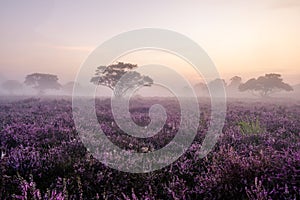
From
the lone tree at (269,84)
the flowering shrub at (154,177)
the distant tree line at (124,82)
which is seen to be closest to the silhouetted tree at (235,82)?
the distant tree line at (124,82)

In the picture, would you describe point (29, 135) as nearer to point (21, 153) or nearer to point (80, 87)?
point (21, 153)

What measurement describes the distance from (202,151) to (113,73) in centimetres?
3142

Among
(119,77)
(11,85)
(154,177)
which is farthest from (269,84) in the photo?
(11,85)

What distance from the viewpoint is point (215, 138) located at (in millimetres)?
6691

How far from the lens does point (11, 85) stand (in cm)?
15175

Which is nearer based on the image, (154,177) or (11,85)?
(154,177)

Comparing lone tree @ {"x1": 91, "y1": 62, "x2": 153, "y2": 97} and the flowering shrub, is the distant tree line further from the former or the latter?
the flowering shrub

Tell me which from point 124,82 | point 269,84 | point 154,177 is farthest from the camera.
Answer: point 269,84

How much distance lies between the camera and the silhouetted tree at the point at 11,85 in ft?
490

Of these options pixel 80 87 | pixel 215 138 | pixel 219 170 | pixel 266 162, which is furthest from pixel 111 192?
pixel 80 87

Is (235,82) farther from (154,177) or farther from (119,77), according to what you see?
(154,177)

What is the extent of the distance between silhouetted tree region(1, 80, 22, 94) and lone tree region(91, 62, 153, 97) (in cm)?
12932

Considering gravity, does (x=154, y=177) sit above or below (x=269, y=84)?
below

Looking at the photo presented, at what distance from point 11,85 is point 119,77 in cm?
13459
